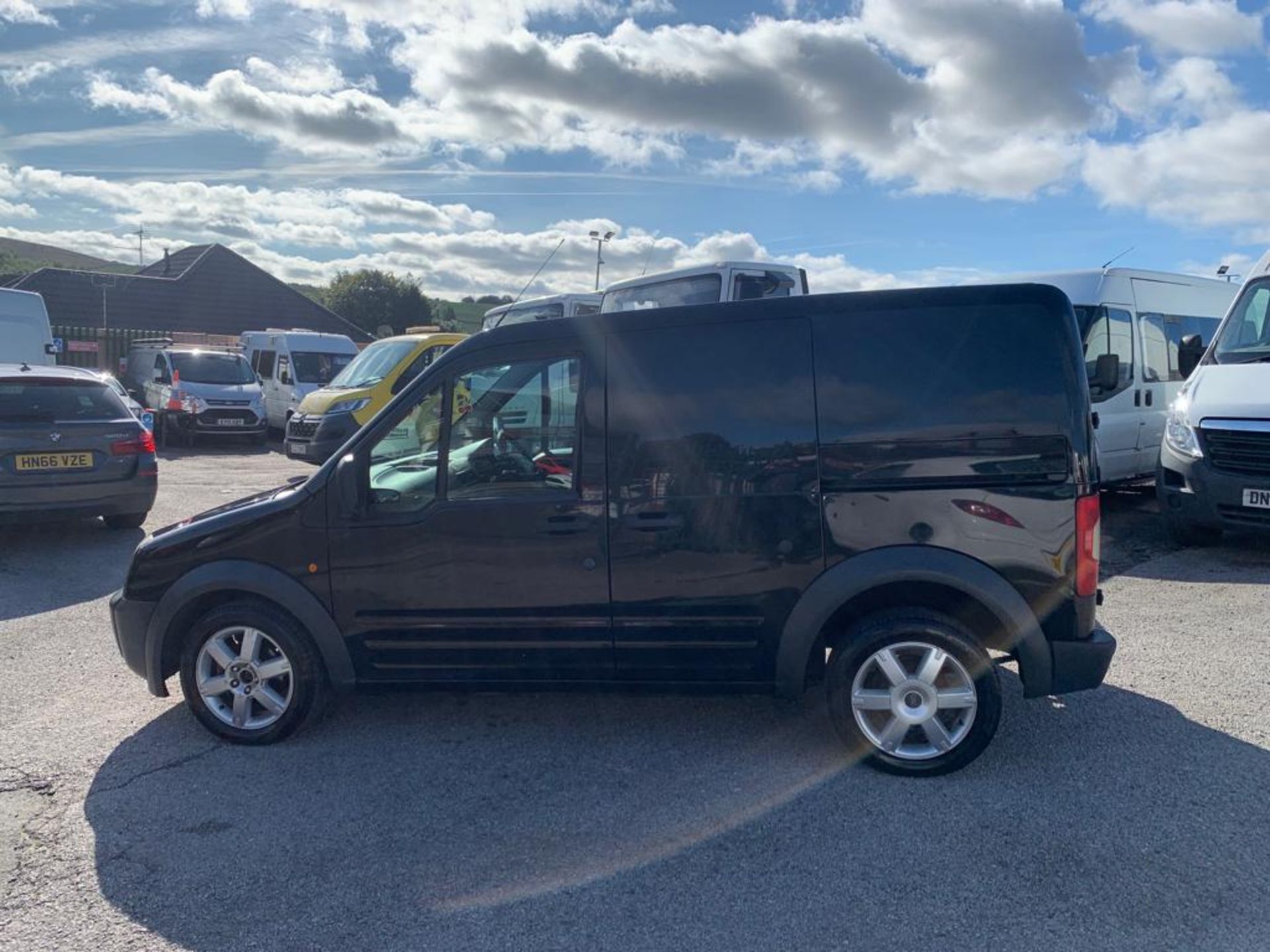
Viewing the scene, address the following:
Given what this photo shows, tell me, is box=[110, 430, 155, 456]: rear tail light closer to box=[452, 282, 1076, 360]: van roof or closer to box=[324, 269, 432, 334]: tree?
box=[452, 282, 1076, 360]: van roof

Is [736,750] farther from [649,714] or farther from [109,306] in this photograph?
[109,306]

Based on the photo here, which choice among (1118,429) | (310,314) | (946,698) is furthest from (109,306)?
(946,698)

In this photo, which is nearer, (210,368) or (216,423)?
(216,423)

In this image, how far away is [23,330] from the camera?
14977 mm

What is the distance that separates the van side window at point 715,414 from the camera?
4012 millimetres

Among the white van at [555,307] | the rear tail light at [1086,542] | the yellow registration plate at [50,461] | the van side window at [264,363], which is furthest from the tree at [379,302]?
the rear tail light at [1086,542]

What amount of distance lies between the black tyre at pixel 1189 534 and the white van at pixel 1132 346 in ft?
4.43

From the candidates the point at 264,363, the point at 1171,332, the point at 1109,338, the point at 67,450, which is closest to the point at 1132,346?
the point at 1109,338

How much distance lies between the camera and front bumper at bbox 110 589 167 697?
446 centimetres

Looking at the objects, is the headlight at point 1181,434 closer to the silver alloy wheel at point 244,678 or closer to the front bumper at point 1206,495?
the front bumper at point 1206,495

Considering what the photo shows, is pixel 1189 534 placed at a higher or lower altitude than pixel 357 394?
lower

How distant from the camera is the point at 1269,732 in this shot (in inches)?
173

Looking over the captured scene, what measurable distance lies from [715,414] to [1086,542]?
1.62 meters

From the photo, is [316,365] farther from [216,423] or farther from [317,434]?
[317,434]
